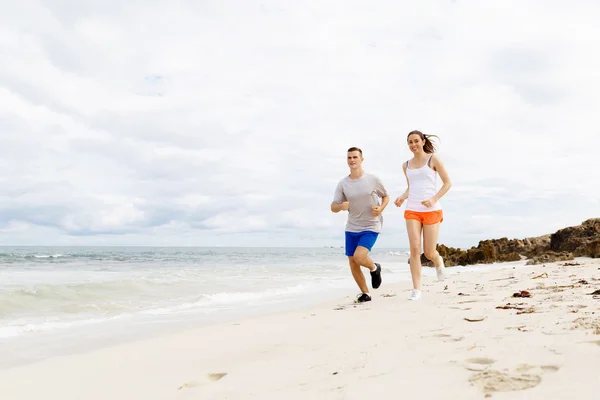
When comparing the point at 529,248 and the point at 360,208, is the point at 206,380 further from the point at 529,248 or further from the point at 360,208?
the point at 529,248

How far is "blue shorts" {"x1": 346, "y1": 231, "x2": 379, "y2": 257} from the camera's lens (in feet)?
19.4

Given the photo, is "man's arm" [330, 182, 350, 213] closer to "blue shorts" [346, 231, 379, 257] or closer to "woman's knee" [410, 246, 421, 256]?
"blue shorts" [346, 231, 379, 257]

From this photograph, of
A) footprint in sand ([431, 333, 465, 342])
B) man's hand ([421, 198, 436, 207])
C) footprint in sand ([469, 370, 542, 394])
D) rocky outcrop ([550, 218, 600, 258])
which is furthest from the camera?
rocky outcrop ([550, 218, 600, 258])

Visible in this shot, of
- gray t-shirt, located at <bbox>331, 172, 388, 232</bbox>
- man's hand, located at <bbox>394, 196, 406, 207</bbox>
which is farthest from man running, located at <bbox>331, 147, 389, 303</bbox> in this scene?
man's hand, located at <bbox>394, 196, 406, 207</bbox>

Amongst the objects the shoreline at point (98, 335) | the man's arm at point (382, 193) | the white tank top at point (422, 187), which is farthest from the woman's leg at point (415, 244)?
the shoreline at point (98, 335)

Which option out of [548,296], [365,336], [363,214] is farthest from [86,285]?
[548,296]

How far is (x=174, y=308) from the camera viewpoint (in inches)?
308

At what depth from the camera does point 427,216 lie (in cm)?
573

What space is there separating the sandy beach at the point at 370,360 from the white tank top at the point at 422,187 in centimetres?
129

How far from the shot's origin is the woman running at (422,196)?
18.7 feet

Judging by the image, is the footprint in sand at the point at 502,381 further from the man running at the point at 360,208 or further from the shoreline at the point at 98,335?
the shoreline at the point at 98,335

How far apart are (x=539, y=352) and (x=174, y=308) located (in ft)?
20.8

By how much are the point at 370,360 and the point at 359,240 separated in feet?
10.4

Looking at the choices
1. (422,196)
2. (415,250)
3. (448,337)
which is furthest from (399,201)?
(448,337)
